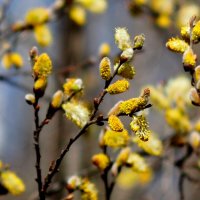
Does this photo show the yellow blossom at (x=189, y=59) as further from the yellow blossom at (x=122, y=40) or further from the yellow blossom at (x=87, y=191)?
the yellow blossom at (x=87, y=191)

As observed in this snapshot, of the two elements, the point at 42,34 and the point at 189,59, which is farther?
the point at 42,34

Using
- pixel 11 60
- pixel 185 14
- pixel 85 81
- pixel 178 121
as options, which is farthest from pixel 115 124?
pixel 85 81

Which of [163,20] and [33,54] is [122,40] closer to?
[33,54]

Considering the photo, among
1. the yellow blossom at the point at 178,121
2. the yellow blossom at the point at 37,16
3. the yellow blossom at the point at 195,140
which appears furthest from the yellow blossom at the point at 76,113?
the yellow blossom at the point at 37,16

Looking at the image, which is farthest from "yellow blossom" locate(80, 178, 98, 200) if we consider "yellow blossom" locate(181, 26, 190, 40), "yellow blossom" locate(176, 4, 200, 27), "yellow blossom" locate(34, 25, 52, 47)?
"yellow blossom" locate(176, 4, 200, 27)

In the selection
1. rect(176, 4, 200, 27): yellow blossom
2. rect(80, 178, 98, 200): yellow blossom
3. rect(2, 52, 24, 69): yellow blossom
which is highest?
rect(176, 4, 200, 27): yellow blossom

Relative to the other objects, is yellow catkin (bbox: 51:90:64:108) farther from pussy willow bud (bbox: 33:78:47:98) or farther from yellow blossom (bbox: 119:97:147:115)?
yellow blossom (bbox: 119:97:147:115)

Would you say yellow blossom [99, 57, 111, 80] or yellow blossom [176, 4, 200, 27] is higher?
yellow blossom [176, 4, 200, 27]
